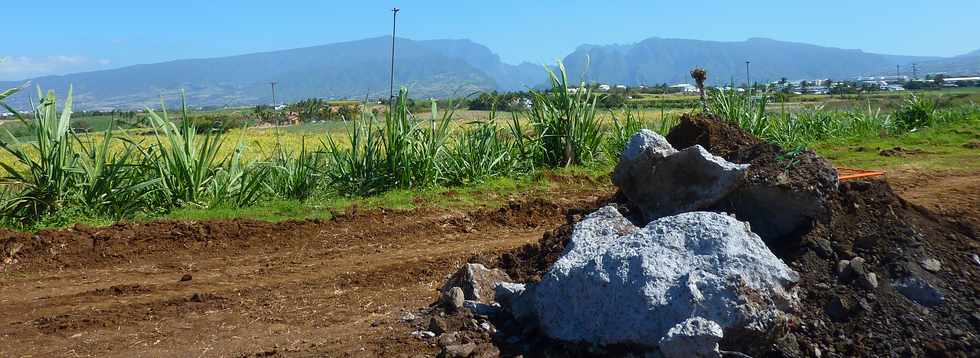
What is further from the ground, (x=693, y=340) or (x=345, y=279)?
(x=693, y=340)

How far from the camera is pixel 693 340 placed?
3.20 metres

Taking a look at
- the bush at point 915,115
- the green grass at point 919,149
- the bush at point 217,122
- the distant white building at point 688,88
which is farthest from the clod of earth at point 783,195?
the bush at point 915,115

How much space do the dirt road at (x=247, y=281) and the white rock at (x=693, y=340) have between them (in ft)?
4.13

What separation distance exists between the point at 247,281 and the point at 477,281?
1.96 m

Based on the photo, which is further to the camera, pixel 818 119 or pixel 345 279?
pixel 818 119

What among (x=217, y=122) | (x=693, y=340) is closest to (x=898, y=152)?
(x=217, y=122)

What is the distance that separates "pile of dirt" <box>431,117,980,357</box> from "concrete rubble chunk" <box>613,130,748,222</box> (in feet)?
0.69

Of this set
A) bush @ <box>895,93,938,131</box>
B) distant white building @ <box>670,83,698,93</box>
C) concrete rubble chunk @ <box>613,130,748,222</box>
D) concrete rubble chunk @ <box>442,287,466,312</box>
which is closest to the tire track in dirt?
concrete rubble chunk @ <box>442,287,466,312</box>

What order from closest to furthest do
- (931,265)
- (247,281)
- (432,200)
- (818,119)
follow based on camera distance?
(931,265), (247,281), (432,200), (818,119)

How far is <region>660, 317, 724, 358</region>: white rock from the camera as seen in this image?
3201 millimetres

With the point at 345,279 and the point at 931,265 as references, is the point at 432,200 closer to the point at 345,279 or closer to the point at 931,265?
the point at 345,279

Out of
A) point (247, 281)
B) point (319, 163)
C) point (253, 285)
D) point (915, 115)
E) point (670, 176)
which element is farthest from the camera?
point (915, 115)

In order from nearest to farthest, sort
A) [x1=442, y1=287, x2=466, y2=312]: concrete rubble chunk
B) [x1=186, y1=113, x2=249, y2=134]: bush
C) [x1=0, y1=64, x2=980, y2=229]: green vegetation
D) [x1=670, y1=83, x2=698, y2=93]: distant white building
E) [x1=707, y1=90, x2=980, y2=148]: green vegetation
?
[x1=442, y1=287, x2=466, y2=312]: concrete rubble chunk
[x1=0, y1=64, x2=980, y2=229]: green vegetation
[x1=186, y1=113, x2=249, y2=134]: bush
[x1=707, y1=90, x2=980, y2=148]: green vegetation
[x1=670, y1=83, x2=698, y2=93]: distant white building

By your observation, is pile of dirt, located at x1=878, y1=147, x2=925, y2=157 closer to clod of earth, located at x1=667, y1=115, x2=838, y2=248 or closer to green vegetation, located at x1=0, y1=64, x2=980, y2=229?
green vegetation, located at x1=0, y1=64, x2=980, y2=229
